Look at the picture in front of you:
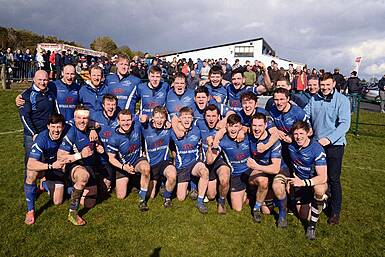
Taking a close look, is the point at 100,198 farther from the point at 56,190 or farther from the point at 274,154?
the point at 274,154

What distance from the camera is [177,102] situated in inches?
263

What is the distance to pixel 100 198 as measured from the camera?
5.99 meters

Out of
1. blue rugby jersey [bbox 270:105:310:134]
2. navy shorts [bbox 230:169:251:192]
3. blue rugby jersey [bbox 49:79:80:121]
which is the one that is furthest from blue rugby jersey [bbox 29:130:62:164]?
blue rugby jersey [bbox 270:105:310:134]

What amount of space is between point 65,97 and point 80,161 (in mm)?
1480

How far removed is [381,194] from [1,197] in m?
7.65

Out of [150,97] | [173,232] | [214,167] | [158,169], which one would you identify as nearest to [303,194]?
[214,167]

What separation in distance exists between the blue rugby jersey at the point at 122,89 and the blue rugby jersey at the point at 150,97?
21cm

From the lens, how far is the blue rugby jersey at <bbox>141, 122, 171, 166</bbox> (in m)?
6.03

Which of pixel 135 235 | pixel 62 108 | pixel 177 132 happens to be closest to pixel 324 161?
pixel 177 132

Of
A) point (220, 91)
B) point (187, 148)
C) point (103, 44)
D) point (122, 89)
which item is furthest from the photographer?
point (103, 44)

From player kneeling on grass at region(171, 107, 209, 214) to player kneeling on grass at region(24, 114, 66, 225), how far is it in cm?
208

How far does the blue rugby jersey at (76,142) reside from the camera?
530cm

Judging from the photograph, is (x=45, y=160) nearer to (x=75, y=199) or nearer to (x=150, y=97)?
(x=75, y=199)

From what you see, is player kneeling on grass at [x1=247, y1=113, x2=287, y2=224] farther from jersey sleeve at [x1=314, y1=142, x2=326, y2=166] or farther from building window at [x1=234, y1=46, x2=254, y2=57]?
building window at [x1=234, y1=46, x2=254, y2=57]
